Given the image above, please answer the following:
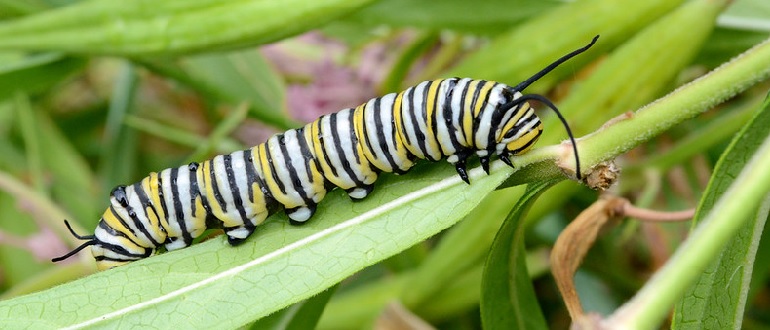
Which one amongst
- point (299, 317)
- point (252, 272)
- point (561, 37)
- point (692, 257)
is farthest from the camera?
point (561, 37)

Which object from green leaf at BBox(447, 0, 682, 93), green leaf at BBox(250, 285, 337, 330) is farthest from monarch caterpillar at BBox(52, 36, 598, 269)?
green leaf at BBox(447, 0, 682, 93)

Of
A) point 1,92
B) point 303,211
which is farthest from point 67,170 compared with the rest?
point 303,211

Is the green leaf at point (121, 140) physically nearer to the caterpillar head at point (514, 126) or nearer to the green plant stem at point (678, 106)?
the caterpillar head at point (514, 126)

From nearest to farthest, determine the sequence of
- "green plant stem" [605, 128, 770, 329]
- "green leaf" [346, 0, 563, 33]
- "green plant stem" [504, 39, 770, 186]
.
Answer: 1. "green plant stem" [605, 128, 770, 329]
2. "green plant stem" [504, 39, 770, 186]
3. "green leaf" [346, 0, 563, 33]

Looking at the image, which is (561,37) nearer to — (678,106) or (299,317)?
(678,106)

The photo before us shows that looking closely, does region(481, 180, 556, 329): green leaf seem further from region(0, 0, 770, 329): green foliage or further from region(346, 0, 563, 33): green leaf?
region(346, 0, 563, 33): green leaf

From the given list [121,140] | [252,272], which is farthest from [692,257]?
[121,140]

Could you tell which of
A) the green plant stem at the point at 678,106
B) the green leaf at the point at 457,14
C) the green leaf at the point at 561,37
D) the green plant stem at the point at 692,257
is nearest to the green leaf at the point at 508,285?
the green plant stem at the point at 678,106
